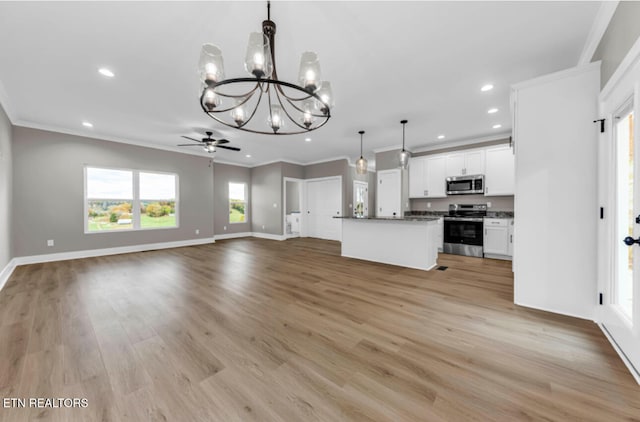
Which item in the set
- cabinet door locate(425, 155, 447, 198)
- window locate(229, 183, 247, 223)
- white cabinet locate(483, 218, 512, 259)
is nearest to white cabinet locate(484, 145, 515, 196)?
white cabinet locate(483, 218, 512, 259)

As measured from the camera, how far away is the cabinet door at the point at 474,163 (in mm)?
5230

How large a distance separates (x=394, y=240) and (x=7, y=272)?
649 centimetres

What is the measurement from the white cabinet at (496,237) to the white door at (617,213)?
2.84 m

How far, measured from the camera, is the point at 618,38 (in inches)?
69.8

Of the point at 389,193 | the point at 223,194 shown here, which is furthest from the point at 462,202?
the point at 223,194

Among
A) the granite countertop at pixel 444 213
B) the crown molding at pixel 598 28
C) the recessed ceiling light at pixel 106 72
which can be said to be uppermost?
the recessed ceiling light at pixel 106 72

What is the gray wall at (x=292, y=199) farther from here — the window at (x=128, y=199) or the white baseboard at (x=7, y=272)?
the white baseboard at (x=7, y=272)

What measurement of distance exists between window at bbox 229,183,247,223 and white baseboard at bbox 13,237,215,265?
1486 millimetres

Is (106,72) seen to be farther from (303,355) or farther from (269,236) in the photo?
(269,236)

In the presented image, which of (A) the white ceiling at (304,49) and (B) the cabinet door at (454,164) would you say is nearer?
(A) the white ceiling at (304,49)

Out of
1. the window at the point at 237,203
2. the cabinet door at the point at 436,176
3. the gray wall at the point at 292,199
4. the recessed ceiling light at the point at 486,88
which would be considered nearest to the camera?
the recessed ceiling light at the point at 486,88

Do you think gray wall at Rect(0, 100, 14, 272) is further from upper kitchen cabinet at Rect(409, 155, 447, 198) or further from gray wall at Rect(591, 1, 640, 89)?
upper kitchen cabinet at Rect(409, 155, 447, 198)

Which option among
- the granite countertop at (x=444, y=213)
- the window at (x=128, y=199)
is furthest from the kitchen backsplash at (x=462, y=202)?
the window at (x=128, y=199)

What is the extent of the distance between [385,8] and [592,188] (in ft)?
8.32
